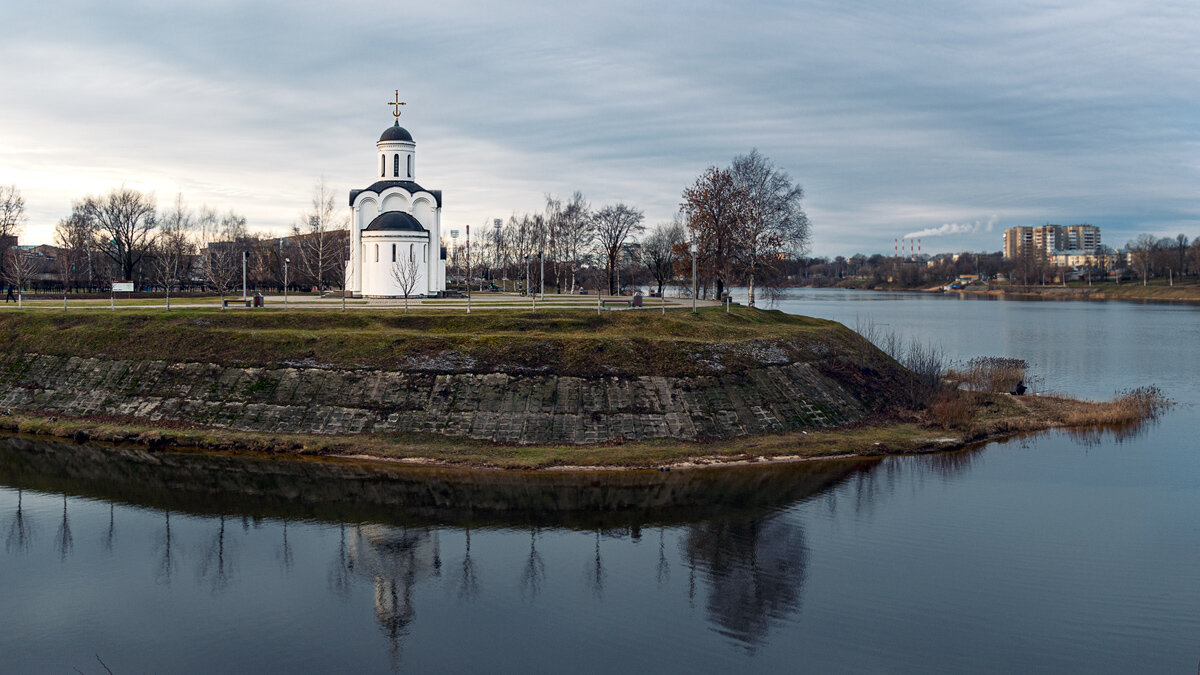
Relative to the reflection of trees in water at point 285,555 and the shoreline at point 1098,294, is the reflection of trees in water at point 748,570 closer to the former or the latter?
the reflection of trees in water at point 285,555

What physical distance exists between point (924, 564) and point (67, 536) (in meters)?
20.9

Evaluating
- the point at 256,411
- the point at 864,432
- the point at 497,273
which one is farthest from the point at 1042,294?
the point at 256,411

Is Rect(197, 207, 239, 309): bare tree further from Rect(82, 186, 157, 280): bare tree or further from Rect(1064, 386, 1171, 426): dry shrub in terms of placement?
Rect(1064, 386, 1171, 426): dry shrub

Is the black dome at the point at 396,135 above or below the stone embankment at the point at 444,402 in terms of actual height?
above

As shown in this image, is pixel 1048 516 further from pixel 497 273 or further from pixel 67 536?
pixel 497 273

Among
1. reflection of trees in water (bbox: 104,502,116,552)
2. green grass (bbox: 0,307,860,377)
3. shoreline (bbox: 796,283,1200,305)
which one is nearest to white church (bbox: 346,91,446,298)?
green grass (bbox: 0,307,860,377)

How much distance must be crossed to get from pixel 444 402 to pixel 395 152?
3158cm

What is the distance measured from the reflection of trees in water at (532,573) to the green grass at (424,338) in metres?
12.7

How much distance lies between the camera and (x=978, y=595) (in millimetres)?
18438

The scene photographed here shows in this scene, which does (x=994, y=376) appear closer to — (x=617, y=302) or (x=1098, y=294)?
(x=617, y=302)

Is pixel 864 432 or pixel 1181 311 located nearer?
pixel 864 432


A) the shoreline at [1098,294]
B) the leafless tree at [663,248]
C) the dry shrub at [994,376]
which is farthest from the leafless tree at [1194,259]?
the dry shrub at [994,376]

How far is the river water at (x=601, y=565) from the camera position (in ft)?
52.4

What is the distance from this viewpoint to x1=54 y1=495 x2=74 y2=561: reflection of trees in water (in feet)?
68.5
